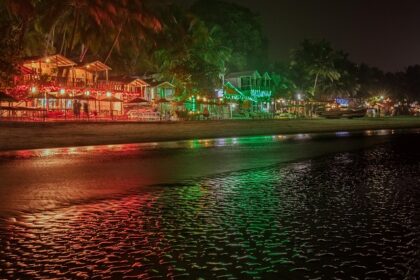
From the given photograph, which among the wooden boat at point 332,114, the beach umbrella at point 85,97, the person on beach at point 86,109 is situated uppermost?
the beach umbrella at point 85,97

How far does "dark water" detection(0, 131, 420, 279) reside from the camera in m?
5.12

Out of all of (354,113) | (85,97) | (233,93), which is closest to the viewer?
(85,97)

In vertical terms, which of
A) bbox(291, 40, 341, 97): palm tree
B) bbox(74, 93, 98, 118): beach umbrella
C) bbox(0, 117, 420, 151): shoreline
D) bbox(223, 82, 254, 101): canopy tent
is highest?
bbox(291, 40, 341, 97): palm tree

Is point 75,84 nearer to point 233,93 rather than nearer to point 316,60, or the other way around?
point 233,93

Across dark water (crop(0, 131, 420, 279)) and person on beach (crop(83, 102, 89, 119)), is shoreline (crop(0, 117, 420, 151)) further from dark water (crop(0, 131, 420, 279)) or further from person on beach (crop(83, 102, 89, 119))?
dark water (crop(0, 131, 420, 279))

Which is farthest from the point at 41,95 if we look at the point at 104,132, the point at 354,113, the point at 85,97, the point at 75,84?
the point at 354,113

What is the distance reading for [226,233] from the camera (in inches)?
264

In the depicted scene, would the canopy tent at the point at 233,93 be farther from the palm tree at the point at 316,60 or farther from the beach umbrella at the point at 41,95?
the beach umbrella at the point at 41,95

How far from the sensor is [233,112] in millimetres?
68625

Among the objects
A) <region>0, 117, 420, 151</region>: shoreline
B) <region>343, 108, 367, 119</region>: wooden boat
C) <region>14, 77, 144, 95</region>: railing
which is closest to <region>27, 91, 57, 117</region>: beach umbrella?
<region>14, 77, 144, 95</region>: railing

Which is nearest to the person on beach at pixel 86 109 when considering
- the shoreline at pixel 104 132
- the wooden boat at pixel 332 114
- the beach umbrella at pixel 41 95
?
the beach umbrella at pixel 41 95

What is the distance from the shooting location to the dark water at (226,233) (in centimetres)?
512

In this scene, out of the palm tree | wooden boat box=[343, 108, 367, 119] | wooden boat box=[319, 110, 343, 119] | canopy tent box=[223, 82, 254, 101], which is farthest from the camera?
the palm tree

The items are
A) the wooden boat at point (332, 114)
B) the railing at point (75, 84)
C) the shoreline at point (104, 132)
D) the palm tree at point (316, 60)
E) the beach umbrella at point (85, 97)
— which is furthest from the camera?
the palm tree at point (316, 60)
